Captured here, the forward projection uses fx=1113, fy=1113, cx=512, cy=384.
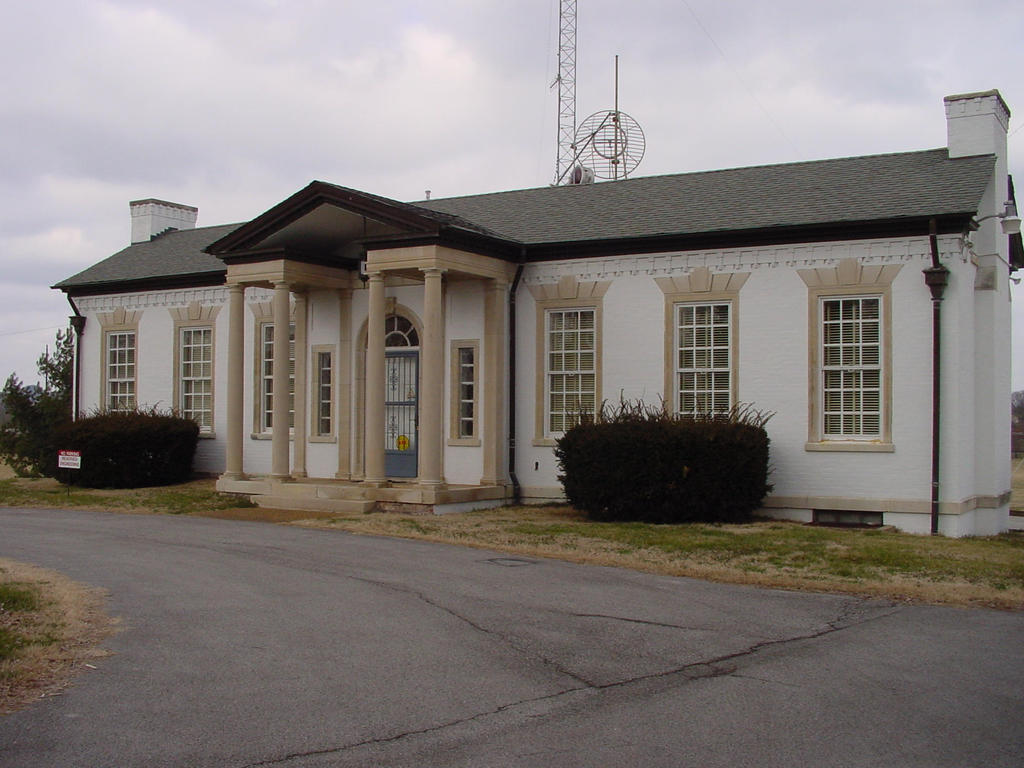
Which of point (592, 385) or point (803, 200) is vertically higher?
point (803, 200)

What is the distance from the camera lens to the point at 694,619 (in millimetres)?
9344

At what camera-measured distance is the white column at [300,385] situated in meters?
21.2

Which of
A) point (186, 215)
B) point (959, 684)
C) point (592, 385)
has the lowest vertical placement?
point (959, 684)

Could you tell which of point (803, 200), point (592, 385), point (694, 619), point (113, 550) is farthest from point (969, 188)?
point (113, 550)

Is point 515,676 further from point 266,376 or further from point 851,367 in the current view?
point 266,376

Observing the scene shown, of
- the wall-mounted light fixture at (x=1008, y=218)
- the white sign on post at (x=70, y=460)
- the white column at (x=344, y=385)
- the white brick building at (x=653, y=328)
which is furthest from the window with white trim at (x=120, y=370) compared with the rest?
the wall-mounted light fixture at (x=1008, y=218)

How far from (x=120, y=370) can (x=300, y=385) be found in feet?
20.5

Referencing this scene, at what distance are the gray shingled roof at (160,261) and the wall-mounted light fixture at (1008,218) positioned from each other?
48.5 ft

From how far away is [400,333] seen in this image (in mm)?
20578

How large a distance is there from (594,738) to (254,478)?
16.7 meters

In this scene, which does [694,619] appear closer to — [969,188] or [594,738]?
[594,738]

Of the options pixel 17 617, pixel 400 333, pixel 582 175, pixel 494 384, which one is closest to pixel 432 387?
pixel 494 384

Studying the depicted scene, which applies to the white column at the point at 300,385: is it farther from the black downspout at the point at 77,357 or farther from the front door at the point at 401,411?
the black downspout at the point at 77,357

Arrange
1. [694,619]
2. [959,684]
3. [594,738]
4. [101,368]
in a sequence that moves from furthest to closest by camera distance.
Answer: [101,368] < [694,619] < [959,684] < [594,738]
